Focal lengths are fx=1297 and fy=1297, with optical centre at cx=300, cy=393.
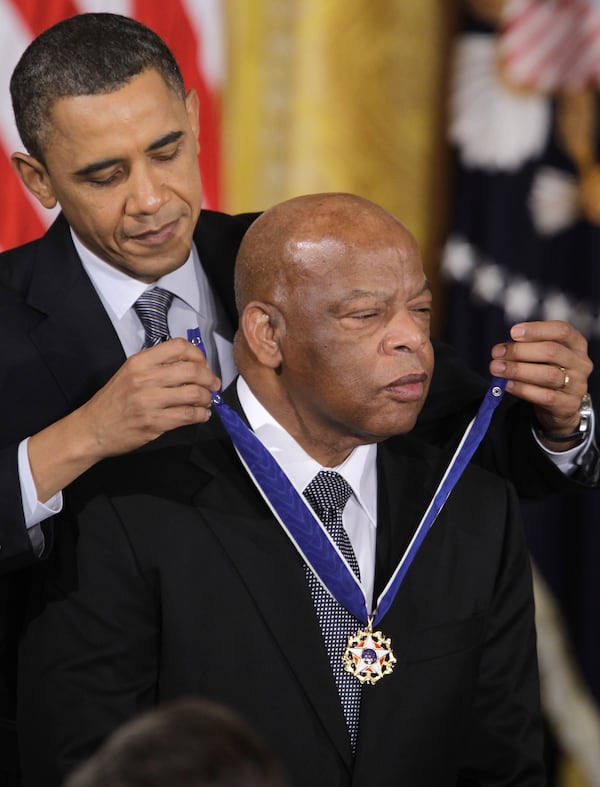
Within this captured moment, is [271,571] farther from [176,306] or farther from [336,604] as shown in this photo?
[176,306]

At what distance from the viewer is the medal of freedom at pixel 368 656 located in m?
1.95

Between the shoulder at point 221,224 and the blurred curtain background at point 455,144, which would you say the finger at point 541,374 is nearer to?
the shoulder at point 221,224

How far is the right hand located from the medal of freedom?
41 cm

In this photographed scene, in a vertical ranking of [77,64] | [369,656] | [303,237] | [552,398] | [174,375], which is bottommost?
[369,656]

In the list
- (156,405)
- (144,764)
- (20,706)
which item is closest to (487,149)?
(156,405)

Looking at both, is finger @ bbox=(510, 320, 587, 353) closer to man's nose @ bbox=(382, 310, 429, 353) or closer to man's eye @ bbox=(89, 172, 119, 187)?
man's nose @ bbox=(382, 310, 429, 353)

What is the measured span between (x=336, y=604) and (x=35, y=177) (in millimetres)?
966

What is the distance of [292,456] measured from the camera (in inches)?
80.8

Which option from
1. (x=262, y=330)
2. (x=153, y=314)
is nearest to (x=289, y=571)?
(x=262, y=330)

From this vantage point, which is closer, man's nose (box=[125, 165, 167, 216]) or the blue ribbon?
the blue ribbon

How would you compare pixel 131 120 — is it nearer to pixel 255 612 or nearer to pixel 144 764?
pixel 255 612

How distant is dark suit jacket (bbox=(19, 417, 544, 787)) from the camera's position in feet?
6.30

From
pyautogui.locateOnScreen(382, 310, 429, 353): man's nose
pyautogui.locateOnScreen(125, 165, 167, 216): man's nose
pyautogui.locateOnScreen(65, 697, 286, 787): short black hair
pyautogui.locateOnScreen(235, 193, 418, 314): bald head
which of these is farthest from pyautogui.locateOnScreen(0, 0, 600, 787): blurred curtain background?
pyautogui.locateOnScreen(65, 697, 286, 787): short black hair

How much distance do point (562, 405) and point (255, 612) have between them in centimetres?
63
